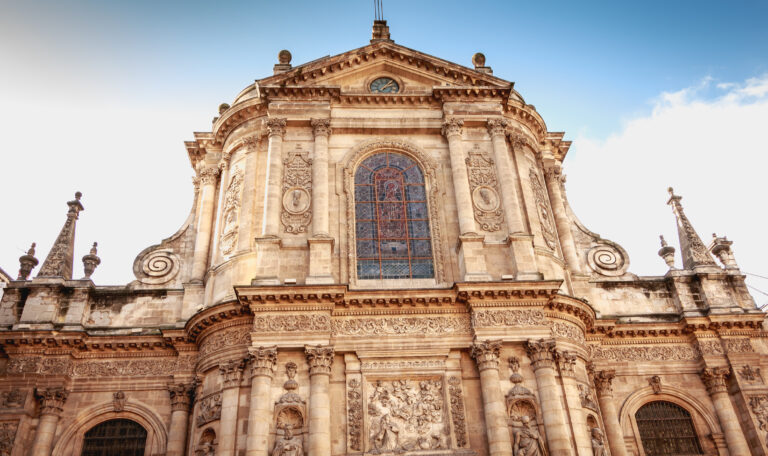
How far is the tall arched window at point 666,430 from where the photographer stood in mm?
16500

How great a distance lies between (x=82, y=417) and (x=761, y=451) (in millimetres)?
17066

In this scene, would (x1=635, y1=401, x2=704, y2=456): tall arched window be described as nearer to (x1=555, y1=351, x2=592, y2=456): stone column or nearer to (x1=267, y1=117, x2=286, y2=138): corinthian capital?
(x1=555, y1=351, x2=592, y2=456): stone column

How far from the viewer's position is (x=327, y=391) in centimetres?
1408

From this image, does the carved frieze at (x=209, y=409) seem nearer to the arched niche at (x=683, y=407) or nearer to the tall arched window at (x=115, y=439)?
the tall arched window at (x=115, y=439)

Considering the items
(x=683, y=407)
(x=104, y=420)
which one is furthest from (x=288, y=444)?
(x=683, y=407)

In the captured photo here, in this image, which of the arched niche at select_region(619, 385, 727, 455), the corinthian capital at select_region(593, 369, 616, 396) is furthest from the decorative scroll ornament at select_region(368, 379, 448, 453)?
the arched niche at select_region(619, 385, 727, 455)

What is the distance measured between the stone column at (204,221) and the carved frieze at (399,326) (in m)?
5.11

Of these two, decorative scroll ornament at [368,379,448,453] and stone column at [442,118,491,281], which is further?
stone column at [442,118,491,281]

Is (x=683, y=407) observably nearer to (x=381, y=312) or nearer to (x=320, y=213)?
(x=381, y=312)

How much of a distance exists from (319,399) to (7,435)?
7.60 metres

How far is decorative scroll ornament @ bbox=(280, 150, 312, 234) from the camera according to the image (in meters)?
17.0

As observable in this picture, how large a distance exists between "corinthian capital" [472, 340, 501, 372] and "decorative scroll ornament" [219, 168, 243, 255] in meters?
7.26

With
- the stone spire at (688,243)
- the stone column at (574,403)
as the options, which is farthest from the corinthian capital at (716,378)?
the stone column at (574,403)

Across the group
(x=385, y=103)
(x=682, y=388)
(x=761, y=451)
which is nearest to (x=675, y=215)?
(x=682, y=388)
